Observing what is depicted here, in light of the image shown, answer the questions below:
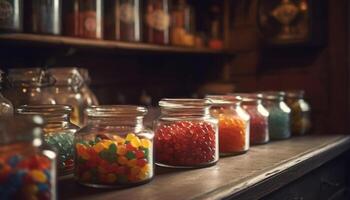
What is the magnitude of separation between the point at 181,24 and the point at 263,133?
679 millimetres

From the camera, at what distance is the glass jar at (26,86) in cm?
120

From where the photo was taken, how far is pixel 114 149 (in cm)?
85

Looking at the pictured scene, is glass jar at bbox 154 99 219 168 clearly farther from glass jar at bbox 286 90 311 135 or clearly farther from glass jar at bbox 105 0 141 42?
glass jar at bbox 286 90 311 135

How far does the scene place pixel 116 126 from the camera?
0.92m

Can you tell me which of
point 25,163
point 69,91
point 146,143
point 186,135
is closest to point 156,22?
point 69,91

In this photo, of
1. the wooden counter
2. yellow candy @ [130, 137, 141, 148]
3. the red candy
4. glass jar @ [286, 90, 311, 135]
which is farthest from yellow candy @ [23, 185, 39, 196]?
glass jar @ [286, 90, 311, 135]

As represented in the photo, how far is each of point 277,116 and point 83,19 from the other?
721 millimetres

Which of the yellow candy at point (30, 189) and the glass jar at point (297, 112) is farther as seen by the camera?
the glass jar at point (297, 112)

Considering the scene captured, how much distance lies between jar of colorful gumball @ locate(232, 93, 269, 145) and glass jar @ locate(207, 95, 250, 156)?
125 millimetres

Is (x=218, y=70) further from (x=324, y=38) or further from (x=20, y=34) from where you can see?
(x=20, y=34)

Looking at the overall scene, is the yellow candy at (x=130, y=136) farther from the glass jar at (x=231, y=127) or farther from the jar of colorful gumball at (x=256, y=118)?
the jar of colorful gumball at (x=256, y=118)

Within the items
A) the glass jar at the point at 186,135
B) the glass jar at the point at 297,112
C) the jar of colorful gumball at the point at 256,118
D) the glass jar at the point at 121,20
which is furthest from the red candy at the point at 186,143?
the glass jar at the point at 297,112

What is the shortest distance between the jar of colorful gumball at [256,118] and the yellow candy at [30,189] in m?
0.85

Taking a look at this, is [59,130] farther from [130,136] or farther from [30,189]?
[30,189]
